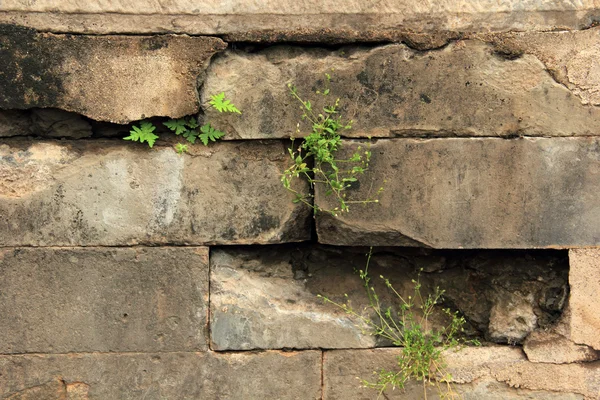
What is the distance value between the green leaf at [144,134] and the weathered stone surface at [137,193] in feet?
0.20

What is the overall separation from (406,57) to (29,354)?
2559 millimetres

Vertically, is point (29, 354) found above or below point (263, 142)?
below

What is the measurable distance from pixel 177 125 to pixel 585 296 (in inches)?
93.7

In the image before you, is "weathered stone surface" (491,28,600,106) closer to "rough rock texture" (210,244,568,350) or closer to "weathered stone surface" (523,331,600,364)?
"rough rock texture" (210,244,568,350)

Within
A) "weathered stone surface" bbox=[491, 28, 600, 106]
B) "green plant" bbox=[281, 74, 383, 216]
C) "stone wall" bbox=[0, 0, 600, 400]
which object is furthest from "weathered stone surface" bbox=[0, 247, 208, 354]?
"weathered stone surface" bbox=[491, 28, 600, 106]

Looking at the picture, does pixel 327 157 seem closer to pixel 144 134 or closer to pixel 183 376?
pixel 144 134

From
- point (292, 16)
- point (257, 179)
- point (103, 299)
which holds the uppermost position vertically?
point (292, 16)

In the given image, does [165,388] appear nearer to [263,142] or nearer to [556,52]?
[263,142]

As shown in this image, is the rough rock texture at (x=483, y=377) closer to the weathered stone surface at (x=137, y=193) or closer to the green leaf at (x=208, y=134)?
the weathered stone surface at (x=137, y=193)

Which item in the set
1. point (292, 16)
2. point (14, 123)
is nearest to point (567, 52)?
point (292, 16)

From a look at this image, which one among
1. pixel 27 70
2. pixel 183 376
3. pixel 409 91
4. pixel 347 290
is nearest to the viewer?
pixel 27 70

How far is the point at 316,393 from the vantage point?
3459mm

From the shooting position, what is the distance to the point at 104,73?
10.6 feet

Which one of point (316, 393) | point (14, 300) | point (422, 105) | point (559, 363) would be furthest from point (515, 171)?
point (14, 300)
